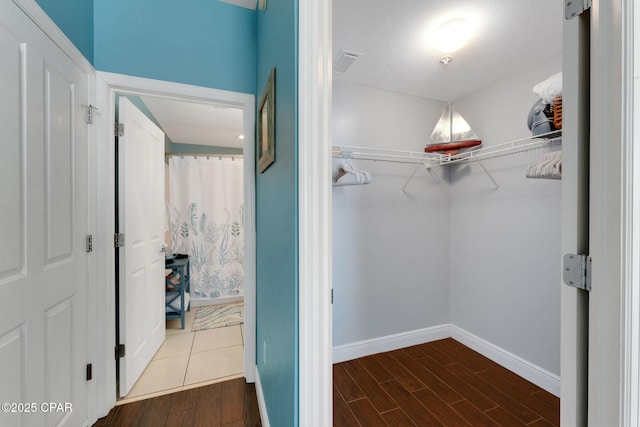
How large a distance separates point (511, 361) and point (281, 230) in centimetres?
223

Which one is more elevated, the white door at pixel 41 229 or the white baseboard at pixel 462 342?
the white door at pixel 41 229

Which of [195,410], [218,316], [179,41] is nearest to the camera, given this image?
[195,410]

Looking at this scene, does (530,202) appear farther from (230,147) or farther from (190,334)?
(230,147)

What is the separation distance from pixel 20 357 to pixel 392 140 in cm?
268

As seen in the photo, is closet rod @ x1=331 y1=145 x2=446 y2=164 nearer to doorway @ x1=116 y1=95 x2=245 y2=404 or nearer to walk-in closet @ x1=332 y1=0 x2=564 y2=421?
walk-in closet @ x1=332 y1=0 x2=564 y2=421

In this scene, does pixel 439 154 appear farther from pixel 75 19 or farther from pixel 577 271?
pixel 75 19

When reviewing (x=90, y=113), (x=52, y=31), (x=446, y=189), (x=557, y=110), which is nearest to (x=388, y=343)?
(x=446, y=189)

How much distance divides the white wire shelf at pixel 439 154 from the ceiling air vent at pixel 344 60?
58 cm

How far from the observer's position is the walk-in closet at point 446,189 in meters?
1.70

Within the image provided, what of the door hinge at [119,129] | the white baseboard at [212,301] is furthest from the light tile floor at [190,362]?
the door hinge at [119,129]

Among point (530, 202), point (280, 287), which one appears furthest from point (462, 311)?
point (280, 287)

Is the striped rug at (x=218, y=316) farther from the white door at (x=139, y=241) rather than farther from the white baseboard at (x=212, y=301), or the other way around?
the white door at (x=139, y=241)

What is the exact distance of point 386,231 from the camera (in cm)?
244

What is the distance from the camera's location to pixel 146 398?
178 cm
